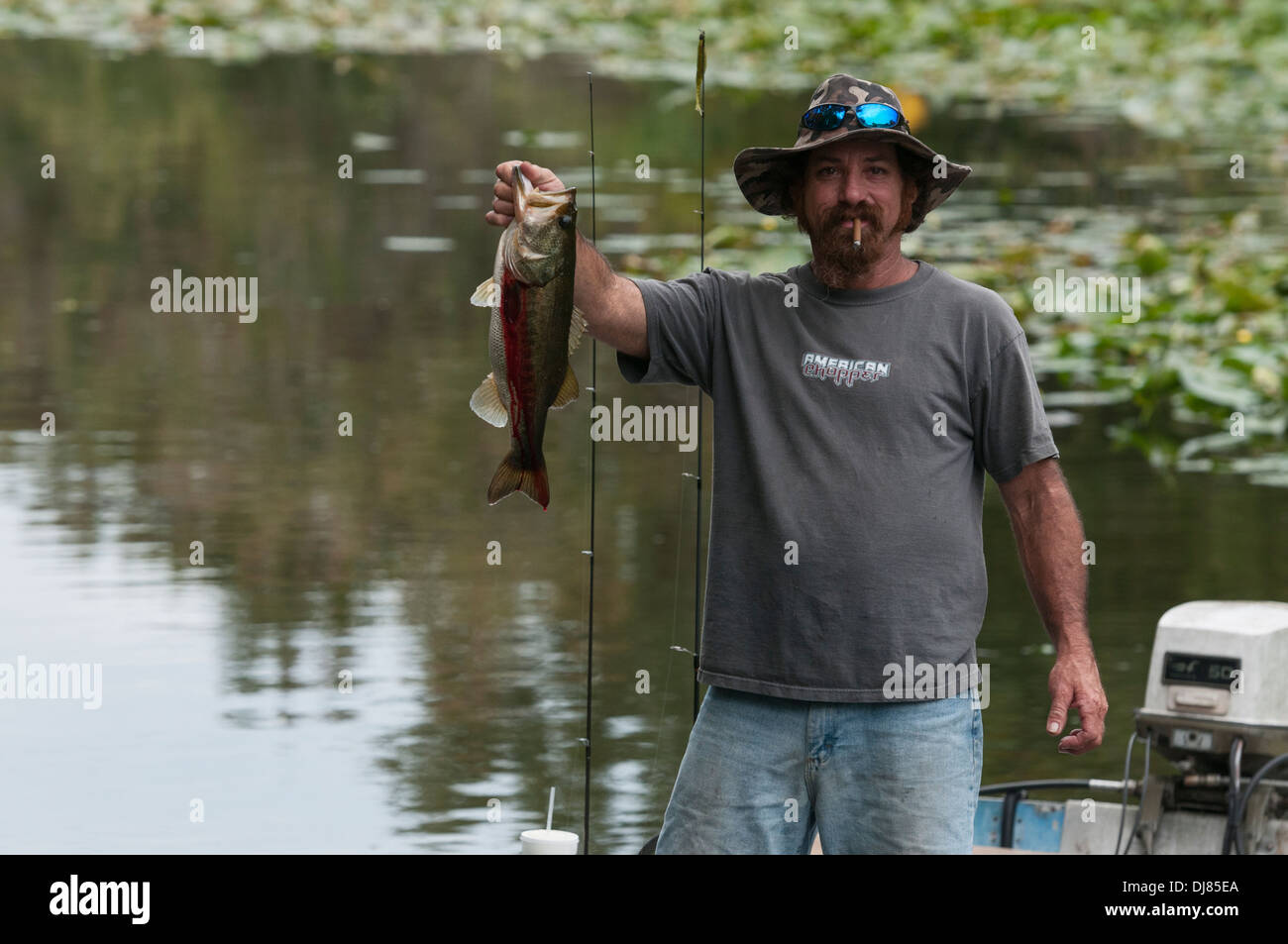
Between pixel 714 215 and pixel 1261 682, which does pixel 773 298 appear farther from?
pixel 714 215

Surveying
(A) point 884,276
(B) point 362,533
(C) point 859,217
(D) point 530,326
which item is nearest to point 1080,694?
(A) point 884,276

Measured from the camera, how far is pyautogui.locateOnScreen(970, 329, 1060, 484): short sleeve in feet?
12.0

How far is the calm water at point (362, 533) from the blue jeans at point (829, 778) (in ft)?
7.62

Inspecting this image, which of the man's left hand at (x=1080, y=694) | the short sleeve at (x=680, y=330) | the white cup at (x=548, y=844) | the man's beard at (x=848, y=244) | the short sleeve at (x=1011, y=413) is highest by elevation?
the man's beard at (x=848, y=244)

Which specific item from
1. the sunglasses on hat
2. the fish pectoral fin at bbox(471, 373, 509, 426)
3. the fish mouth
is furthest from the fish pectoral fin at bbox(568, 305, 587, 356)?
the sunglasses on hat

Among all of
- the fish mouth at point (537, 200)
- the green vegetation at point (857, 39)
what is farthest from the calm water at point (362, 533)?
the green vegetation at point (857, 39)

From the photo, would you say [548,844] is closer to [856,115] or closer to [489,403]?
[489,403]

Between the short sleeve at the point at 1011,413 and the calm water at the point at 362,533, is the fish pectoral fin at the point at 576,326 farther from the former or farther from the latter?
the calm water at the point at 362,533

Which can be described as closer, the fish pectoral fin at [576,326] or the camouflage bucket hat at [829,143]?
the fish pectoral fin at [576,326]

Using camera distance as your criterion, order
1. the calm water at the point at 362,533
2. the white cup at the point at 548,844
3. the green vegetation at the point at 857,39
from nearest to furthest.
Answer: the white cup at the point at 548,844, the calm water at the point at 362,533, the green vegetation at the point at 857,39

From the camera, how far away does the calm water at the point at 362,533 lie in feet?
21.4

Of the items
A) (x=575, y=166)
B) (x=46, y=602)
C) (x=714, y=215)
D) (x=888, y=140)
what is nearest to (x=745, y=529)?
(x=888, y=140)

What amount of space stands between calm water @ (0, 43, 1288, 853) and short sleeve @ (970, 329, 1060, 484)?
2525 mm

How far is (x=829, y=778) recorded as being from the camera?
3.58 m
